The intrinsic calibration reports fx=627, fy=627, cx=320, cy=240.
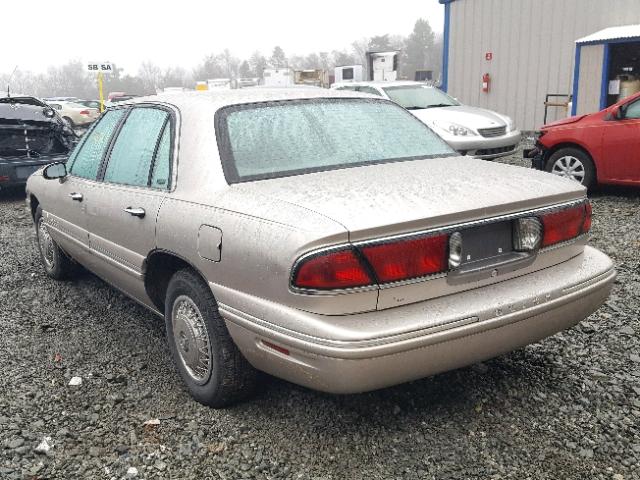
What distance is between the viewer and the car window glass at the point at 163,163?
3090mm

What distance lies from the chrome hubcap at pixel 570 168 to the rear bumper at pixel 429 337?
5.41 meters

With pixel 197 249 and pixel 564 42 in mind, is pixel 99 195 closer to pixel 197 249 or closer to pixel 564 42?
pixel 197 249

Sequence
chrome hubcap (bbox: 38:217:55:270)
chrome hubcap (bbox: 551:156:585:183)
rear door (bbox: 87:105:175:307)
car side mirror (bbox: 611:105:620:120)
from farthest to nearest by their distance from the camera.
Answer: chrome hubcap (bbox: 551:156:585:183), car side mirror (bbox: 611:105:620:120), chrome hubcap (bbox: 38:217:55:270), rear door (bbox: 87:105:175:307)

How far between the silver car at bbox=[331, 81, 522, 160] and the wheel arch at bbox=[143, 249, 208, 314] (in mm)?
6645

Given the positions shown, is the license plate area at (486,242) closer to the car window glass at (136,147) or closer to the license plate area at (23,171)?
the car window glass at (136,147)

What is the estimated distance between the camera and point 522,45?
16.9m

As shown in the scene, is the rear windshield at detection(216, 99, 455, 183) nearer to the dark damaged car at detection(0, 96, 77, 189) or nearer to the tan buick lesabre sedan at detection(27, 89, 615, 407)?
the tan buick lesabre sedan at detection(27, 89, 615, 407)

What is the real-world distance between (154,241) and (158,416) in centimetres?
83

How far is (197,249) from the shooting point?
8.92 ft

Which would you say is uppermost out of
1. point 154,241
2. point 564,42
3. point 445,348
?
point 564,42

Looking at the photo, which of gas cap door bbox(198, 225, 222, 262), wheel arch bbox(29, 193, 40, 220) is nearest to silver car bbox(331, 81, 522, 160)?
wheel arch bbox(29, 193, 40, 220)

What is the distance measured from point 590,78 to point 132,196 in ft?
46.6

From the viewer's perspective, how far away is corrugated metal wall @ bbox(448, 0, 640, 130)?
51.8 feet

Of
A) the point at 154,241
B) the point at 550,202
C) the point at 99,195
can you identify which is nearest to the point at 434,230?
the point at 550,202
